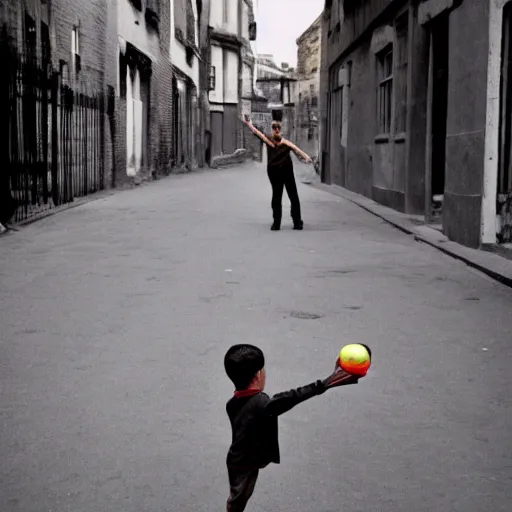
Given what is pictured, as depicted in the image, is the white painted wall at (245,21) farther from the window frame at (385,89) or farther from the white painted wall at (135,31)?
the window frame at (385,89)

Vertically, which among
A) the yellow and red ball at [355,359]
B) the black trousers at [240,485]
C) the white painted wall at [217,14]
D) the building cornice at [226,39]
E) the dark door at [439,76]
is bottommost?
the black trousers at [240,485]

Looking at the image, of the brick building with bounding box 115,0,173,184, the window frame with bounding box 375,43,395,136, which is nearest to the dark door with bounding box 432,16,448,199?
the window frame with bounding box 375,43,395,136

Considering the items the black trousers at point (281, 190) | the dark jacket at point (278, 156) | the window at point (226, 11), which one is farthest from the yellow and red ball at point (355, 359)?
the window at point (226, 11)

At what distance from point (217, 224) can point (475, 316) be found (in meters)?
7.39

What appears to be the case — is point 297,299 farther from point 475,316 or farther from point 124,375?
point 124,375

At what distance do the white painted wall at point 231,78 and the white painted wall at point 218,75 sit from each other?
1.38 feet

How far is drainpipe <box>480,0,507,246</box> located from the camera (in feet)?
32.0

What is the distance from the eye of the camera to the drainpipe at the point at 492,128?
32.0 feet

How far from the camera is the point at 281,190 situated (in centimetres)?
1296

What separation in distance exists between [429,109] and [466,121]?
2.99 metres

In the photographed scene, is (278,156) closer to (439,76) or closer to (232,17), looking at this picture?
(439,76)

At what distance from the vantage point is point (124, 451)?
3682 mm

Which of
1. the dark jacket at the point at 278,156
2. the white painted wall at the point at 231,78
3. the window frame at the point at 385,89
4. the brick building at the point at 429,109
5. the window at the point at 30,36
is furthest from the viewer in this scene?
the white painted wall at the point at 231,78

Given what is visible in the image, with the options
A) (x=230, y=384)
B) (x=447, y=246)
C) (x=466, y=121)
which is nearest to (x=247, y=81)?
→ (x=466, y=121)
